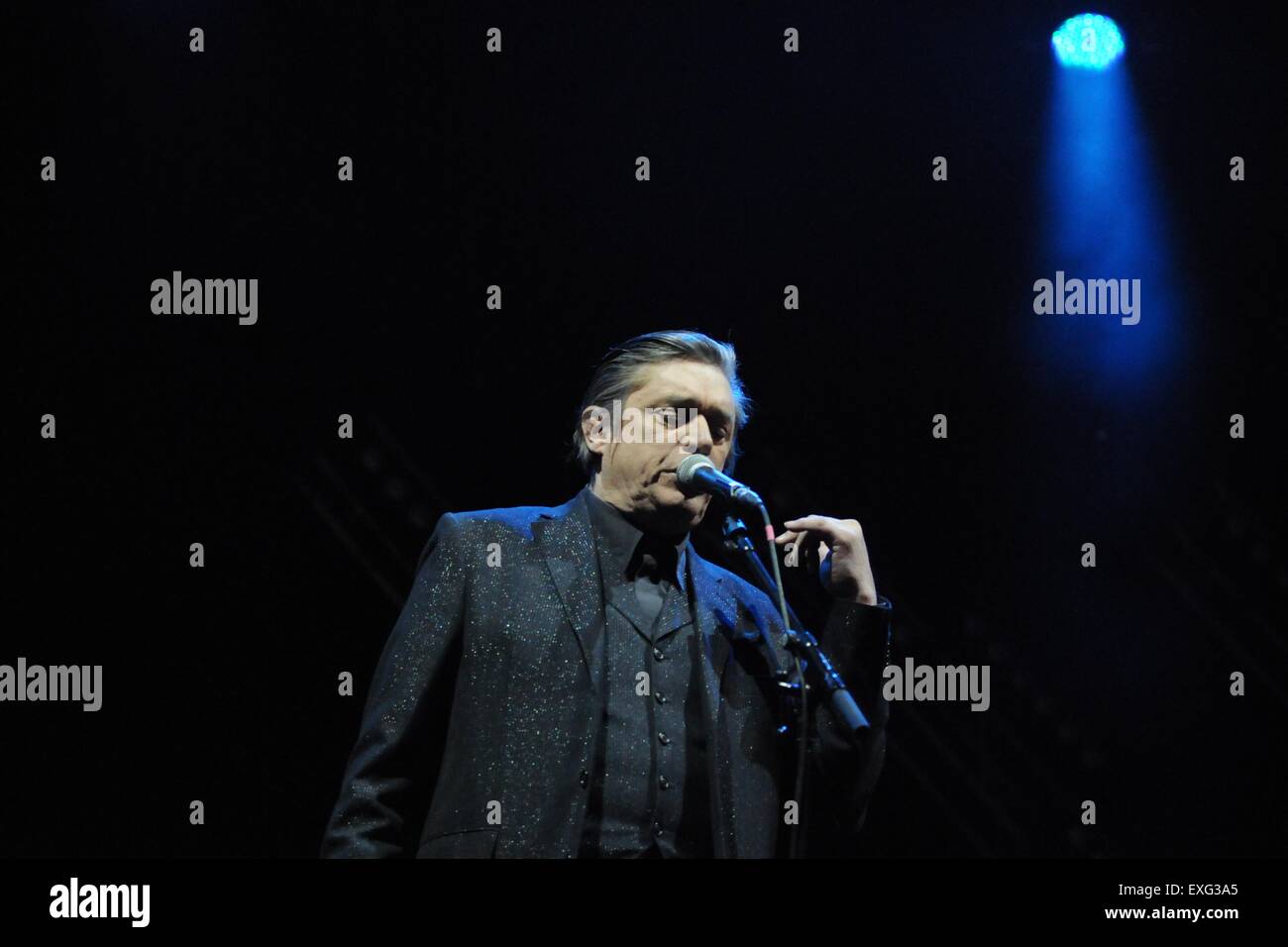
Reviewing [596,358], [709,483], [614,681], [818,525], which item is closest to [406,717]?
[614,681]

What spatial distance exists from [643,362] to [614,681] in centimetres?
69

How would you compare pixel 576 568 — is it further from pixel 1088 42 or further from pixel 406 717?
pixel 1088 42

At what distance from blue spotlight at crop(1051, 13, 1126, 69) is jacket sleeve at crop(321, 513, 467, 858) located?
2050 millimetres

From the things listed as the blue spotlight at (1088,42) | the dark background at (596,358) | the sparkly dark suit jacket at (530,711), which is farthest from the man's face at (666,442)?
the blue spotlight at (1088,42)

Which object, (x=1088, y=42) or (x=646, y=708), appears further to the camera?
(x=1088, y=42)

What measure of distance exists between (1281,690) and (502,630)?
207 cm

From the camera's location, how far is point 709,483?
260cm

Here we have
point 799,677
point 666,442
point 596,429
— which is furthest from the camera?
point 596,429

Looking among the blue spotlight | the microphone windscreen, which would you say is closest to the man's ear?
the microphone windscreen

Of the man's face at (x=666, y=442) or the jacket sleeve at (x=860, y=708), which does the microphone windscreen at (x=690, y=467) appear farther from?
the jacket sleeve at (x=860, y=708)

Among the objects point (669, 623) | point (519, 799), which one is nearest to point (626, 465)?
point (669, 623)

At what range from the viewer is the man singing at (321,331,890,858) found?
2508 mm

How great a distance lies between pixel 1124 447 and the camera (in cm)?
353
